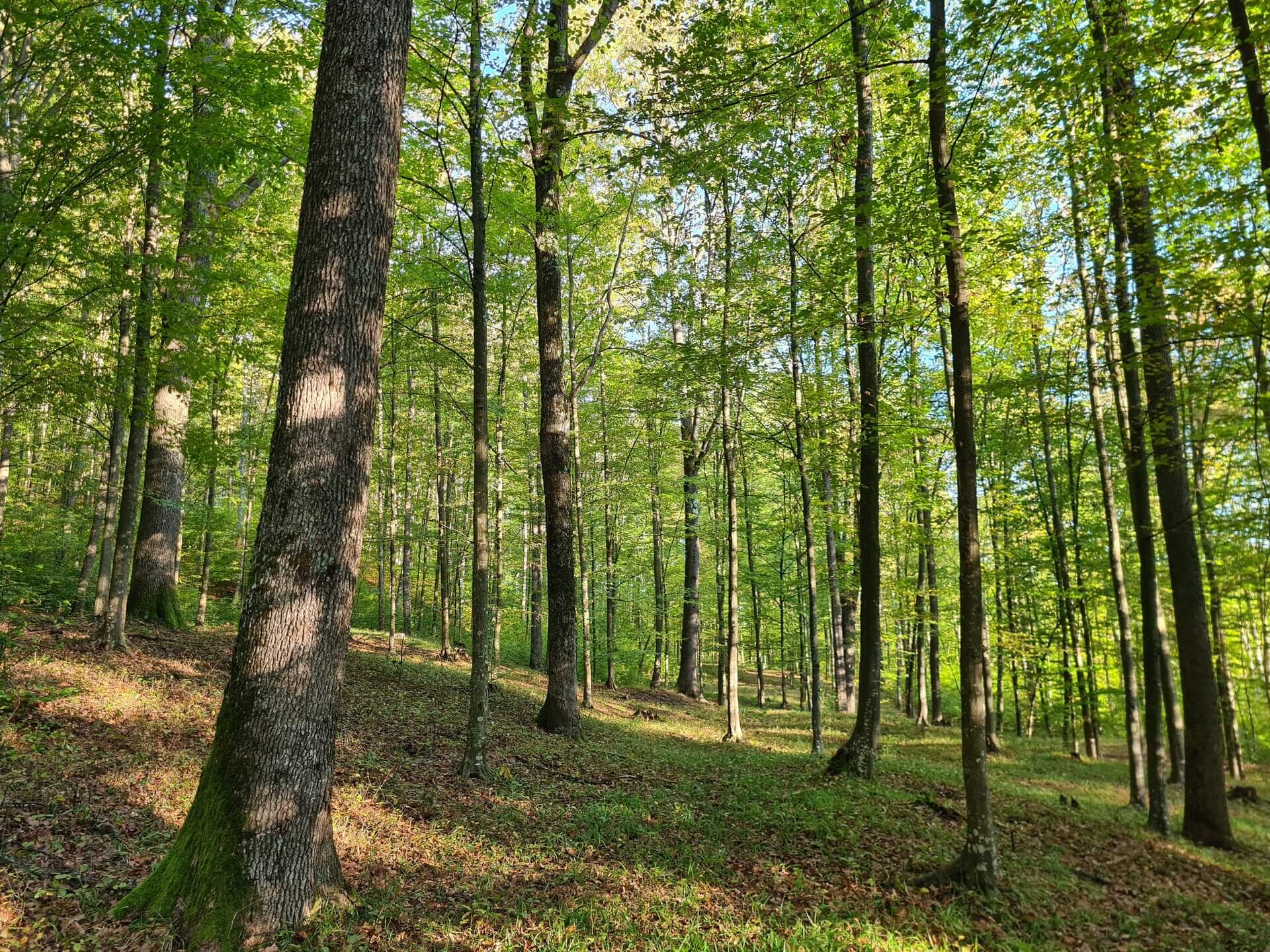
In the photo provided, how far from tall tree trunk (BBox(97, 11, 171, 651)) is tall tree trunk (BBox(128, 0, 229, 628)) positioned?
22 centimetres

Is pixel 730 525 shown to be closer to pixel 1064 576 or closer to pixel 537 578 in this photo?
pixel 1064 576

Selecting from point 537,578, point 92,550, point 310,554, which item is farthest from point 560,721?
point 92,550

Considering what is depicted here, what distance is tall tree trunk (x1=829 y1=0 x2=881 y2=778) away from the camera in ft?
32.3

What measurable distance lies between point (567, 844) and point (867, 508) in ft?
23.6

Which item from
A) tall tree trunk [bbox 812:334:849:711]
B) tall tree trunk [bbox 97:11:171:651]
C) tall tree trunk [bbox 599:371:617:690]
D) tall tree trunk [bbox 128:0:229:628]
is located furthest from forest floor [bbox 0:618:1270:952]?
tall tree trunk [bbox 599:371:617:690]

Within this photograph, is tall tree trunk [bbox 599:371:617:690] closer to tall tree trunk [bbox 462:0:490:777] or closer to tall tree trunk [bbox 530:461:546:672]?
tall tree trunk [bbox 530:461:546:672]

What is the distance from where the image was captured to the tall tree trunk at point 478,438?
808cm

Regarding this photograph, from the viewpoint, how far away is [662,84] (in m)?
7.58

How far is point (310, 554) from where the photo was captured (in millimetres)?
4133

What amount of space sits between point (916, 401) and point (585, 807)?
14.4 m

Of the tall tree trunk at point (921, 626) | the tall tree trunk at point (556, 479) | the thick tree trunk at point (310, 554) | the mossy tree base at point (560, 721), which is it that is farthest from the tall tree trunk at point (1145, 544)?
the thick tree trunk at point (310, 554)

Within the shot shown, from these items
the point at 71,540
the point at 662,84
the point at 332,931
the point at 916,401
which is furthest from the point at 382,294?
the point at 71,540

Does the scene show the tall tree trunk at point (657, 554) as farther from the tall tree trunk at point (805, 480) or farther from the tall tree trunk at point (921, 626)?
the tall tree trunk at point (805, 480)

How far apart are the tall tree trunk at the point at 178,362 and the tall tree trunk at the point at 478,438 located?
10.7 feet
